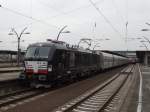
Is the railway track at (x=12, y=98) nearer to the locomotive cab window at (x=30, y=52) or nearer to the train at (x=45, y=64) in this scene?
the train at (x=45, y=64)

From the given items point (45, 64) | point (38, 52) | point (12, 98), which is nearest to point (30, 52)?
point (38, 52)

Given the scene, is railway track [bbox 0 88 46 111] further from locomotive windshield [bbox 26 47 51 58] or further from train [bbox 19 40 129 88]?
locomotive windshield [bbox 26 47 51 58]

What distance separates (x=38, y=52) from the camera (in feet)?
71.6

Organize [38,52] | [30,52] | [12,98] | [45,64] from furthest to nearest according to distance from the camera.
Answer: [30,52] → [38,52] → [45,64] → [12,98]

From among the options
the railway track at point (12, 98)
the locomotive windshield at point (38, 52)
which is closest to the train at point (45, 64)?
the locomotive windshield at point (38, 52)

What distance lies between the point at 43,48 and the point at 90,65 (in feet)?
46.2

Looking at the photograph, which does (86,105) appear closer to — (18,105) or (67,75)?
(18,105)

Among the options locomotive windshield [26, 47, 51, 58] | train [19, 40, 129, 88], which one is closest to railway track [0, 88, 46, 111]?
train [19, 40, 129, 88]

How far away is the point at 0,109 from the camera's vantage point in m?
13.3

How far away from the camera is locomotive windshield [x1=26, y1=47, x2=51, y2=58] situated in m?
21.5

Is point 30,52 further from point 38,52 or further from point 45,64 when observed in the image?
point 45,64

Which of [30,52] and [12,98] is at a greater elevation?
[30,52]

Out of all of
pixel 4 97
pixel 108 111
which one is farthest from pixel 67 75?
pixel 108 111

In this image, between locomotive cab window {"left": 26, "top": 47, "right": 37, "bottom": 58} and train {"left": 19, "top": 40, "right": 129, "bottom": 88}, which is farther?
locomotive cab window {"left": 26, "top": 47, "right": 37, "bottom": 58}
